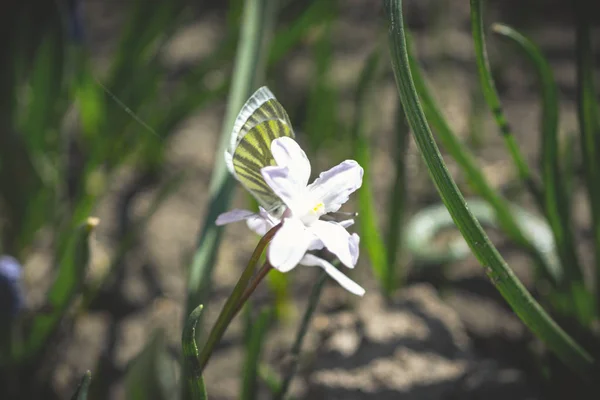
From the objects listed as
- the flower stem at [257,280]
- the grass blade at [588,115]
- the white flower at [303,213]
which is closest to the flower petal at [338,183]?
the white flower at [303,213]

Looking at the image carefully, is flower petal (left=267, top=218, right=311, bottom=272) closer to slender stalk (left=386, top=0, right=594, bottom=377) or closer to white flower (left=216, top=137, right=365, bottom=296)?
white flower (left=216, top=137, right=365, bottom=296)

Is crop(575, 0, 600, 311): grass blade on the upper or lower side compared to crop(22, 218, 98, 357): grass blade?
upper

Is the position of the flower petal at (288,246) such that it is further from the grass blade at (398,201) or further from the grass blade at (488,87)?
the grass blade at (398,201)

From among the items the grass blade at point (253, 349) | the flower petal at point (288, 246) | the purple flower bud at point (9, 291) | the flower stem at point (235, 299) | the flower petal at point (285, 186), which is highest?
the flower petal at point (285, 186)

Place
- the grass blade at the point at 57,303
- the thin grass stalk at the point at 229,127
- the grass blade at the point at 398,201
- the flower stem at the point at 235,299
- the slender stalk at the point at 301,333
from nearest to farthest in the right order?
the flower stem at the point at 235,299
the slender stalk at the point at 301,333
the thin grass stalk at the point at 229,127
the grass blade at the point at 57,303
the grass blade at the point at 398,201

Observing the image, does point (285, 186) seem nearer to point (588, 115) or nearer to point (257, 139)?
point (257, 139)

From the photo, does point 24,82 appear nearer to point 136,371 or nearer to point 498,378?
point 136,371

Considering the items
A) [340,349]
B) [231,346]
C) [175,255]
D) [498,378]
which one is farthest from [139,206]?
[498,378]

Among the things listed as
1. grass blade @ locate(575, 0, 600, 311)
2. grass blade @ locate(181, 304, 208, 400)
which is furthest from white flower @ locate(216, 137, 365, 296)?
grass blade @ locate(575, 0, 600, 311)
